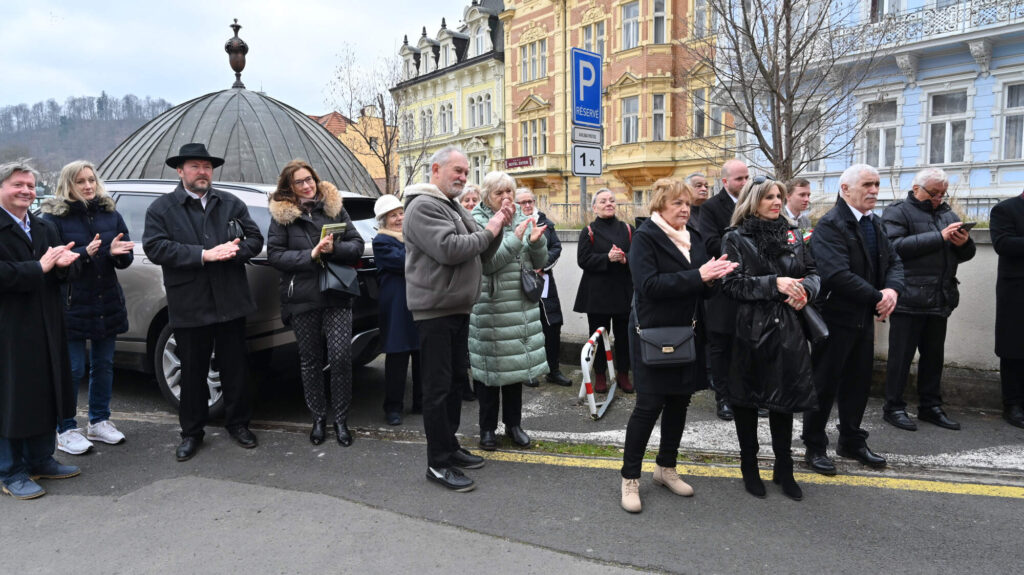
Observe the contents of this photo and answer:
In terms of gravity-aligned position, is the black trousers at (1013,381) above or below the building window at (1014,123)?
below

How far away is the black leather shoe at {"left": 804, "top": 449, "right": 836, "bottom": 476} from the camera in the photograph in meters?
4.18

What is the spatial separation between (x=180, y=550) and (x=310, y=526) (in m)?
0.62

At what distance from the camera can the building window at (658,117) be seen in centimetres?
2831

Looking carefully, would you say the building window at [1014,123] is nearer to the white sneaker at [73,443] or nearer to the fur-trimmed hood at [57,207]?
the fur-trimmed hood at [57,207]

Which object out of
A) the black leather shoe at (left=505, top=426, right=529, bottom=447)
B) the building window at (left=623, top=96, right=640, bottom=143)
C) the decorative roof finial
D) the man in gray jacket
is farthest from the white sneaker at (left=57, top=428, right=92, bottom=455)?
the building window at (left=623, top=96, right=640, bottom=143)

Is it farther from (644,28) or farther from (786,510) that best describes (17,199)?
(644,28)

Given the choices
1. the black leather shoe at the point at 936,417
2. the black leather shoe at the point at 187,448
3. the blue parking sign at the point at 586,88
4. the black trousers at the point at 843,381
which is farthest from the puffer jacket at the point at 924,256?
the black leather shoe at the point at 187,448

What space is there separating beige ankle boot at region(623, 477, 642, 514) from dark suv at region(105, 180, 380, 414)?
8.89 feet

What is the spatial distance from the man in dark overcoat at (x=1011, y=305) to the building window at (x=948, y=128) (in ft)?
51.4

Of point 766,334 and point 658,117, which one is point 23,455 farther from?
point 658,117

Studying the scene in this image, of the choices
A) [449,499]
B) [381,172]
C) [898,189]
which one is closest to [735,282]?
[449,499]

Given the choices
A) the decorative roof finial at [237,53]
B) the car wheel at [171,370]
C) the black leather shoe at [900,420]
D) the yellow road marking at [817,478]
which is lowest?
the yellow road marking at [817,478]

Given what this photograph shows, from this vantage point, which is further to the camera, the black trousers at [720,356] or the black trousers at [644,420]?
the black trousers at [720,356]

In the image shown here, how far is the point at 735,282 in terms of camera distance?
153 inches
